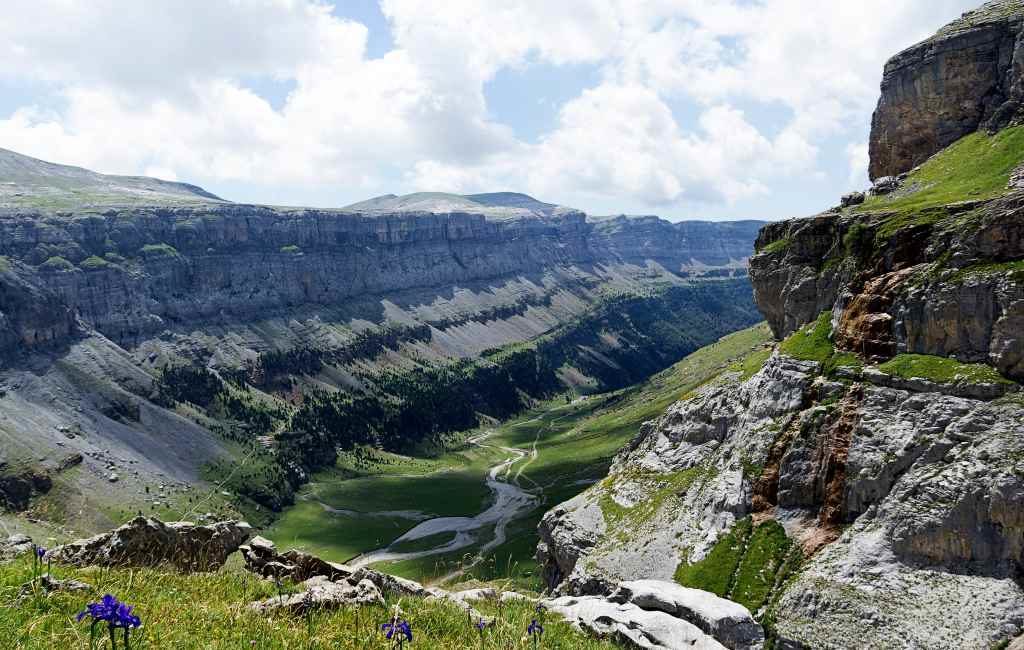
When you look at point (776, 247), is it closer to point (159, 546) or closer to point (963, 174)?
point (963, 174)

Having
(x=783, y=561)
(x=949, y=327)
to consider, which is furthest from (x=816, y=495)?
(x=949, y=327)

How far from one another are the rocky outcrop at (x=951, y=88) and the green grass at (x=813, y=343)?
4254 cm

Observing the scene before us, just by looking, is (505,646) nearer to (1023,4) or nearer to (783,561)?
(783,561)

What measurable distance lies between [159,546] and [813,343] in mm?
66631

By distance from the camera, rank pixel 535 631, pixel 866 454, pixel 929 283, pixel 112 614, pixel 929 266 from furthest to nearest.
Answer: pixel 929 266
pixel 929 283
pixel 866 454
pixel 535 631
pixel 112 614

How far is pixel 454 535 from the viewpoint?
178750 mm

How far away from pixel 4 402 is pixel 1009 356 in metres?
Answer: 244

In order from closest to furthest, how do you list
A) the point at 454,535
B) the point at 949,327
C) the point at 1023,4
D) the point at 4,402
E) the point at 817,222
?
the point at 949,327, the point at 817,222, the point at 1023,4, the point at 454,535, the point at 4,402

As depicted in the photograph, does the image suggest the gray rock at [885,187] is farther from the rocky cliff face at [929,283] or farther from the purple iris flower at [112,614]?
the purple iris flower at [112,614]

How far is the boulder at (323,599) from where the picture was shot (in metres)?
14.8

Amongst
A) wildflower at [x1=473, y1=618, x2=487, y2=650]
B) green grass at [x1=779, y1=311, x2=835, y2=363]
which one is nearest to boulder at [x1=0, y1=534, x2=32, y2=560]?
wildflower at [x1=473, y1=618, x2=487, y2=650]

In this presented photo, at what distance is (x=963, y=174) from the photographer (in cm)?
8050

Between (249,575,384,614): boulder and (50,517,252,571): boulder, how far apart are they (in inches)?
203

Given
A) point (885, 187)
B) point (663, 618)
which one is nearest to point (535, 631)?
point (663, 618)
